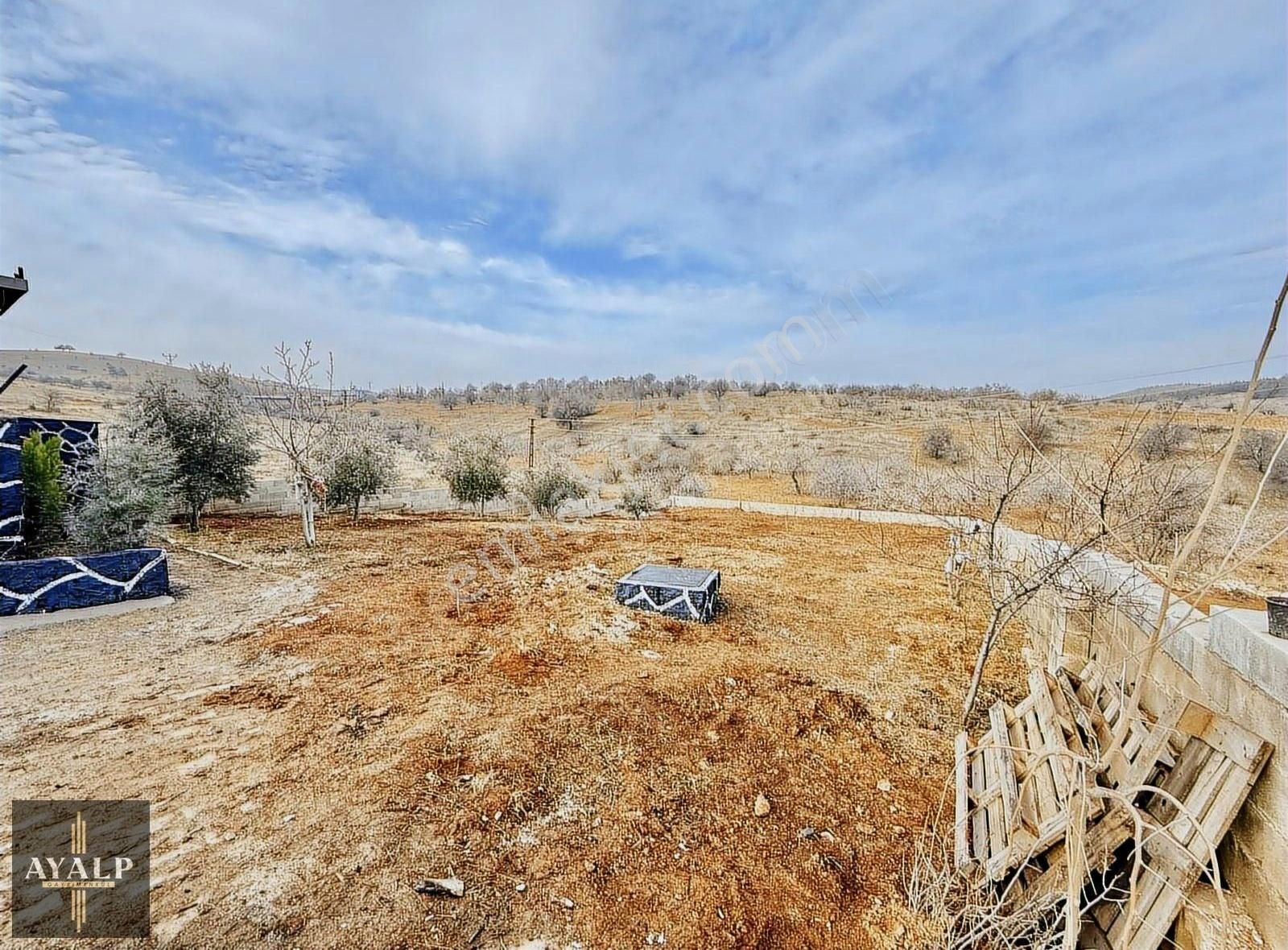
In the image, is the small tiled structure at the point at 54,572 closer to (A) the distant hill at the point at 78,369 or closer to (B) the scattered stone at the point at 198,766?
(B) the scattered stone at the point at 198,766

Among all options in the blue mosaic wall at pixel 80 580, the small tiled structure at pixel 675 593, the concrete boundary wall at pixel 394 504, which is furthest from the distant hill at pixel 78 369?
the small tiled structure at pixel 675 593

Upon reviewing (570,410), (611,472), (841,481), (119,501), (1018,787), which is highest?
(570,410)

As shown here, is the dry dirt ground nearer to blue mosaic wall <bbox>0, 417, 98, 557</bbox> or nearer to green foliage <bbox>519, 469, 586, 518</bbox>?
blue mosaic wall <bbox>0, 417, 98, 557</bbox>

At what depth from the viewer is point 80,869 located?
2.60 meters

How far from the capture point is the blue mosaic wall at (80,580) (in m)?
5.48

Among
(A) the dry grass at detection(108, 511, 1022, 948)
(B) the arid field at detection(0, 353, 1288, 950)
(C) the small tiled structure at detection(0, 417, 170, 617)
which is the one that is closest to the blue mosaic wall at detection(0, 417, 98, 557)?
(C) the small tiled structure at detection(0, 417, 170, 617)

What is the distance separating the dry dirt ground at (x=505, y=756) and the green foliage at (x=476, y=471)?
21.5ft

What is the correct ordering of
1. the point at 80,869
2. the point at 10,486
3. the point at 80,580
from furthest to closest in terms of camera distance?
the point at 10,486
the point at 80,580
the point at 80,869

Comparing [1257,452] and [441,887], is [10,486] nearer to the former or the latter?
[441,887]

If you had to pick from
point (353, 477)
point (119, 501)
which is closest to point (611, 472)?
point (353, 477)

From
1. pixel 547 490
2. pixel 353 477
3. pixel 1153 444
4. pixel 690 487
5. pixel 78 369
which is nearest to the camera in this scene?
pixel 1153 444

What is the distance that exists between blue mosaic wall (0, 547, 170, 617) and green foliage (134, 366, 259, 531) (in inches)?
151

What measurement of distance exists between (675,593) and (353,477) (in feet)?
27.9

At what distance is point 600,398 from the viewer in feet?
162
